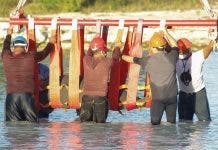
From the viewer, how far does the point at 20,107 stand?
18031 mm

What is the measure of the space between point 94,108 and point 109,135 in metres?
1.42

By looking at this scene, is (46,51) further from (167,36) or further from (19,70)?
(167,36)

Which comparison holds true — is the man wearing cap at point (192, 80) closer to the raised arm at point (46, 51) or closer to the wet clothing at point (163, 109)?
the wet clothing at point (163, 109)

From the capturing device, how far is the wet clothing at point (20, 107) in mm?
17938

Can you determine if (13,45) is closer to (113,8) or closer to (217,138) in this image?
(217,138)

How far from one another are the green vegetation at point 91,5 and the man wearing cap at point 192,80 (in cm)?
3810

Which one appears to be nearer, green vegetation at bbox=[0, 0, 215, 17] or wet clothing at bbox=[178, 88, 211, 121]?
wet clothing at bbox=[178, 88, 211, 121]

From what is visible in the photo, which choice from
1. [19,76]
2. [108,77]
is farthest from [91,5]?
[108,77]

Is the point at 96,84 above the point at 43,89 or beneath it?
above

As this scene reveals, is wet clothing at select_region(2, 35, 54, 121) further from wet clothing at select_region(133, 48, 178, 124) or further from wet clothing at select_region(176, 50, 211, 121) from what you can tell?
wet clothing at select_region(176, 50, 211, 121)

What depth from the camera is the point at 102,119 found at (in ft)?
58.6

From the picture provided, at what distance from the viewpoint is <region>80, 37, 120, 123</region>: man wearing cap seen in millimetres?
17672

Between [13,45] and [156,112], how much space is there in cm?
273

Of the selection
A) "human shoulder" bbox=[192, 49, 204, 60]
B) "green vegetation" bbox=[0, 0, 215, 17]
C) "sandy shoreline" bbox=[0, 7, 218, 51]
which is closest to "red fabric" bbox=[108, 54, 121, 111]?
"human shoulder" bbox=[192, 49, 204, 60]
